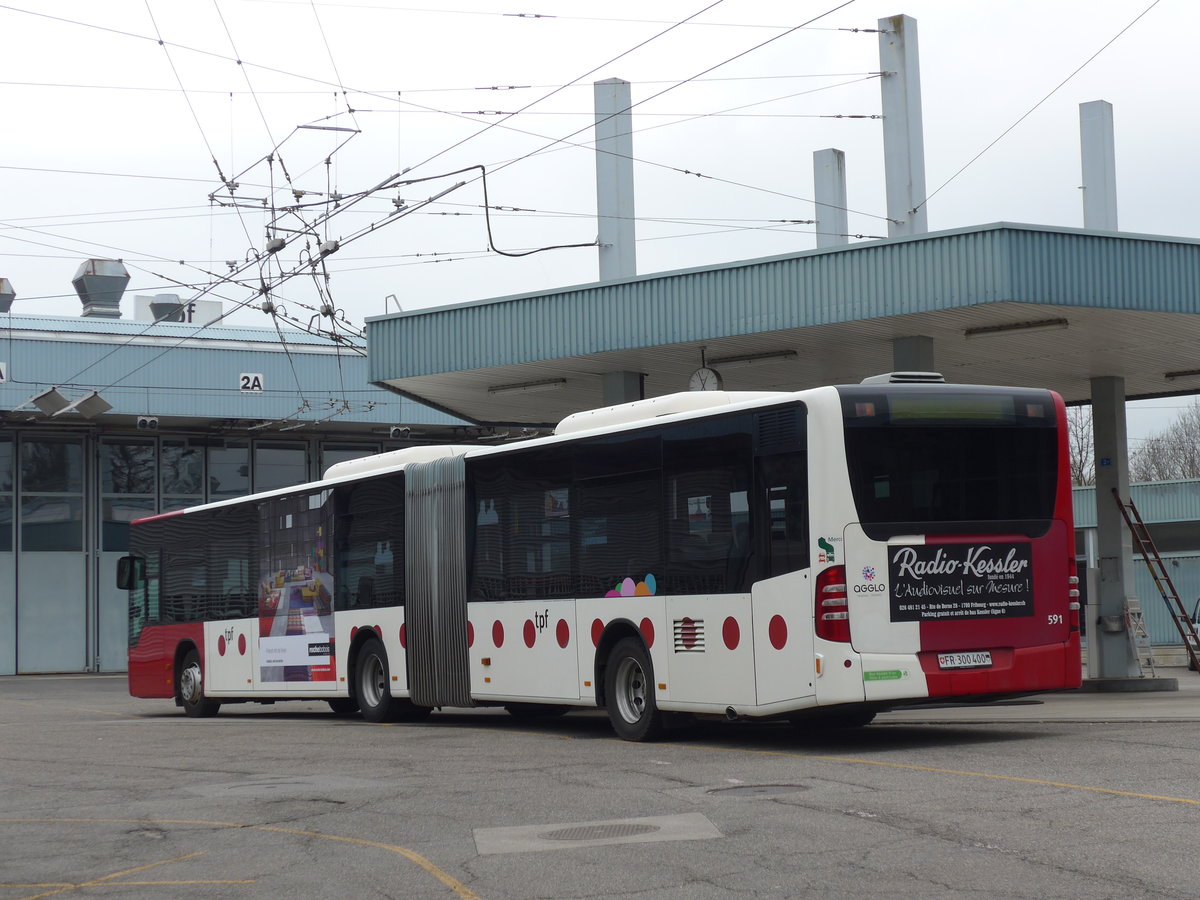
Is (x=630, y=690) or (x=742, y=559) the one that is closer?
(x=742, y=559)

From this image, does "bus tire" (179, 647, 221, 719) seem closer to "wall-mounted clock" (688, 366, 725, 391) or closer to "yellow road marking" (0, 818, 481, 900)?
"wall-mounted clock" (688, 366, 725, 391)

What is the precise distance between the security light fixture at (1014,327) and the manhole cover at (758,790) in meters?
10.5

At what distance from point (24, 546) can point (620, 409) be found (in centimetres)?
2758

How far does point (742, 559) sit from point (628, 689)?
2.34 meters

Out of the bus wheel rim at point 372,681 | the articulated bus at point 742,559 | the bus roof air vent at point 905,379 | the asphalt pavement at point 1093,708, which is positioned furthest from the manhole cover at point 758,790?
the bus wheel rim at point 372,681

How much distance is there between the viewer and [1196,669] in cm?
2734

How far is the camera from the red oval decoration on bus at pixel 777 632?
42.5 feet

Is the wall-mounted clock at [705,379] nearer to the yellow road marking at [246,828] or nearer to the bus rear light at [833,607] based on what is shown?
the bus rear light at [833,607]

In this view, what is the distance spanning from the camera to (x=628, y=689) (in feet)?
49.8

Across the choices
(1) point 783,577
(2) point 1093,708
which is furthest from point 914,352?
(1) point 783,577

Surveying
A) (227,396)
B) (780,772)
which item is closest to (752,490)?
(780,772)

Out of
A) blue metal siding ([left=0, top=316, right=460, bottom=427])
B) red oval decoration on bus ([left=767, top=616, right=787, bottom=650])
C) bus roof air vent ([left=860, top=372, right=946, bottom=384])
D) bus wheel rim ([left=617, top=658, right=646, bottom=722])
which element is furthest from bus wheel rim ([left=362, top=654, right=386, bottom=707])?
blue metal siding ([left=0, top=316, right=460, bottom=427])

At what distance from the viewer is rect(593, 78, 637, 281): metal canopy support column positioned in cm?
2428

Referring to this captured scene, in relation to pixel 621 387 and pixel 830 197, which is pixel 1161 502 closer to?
pixel 830 197
